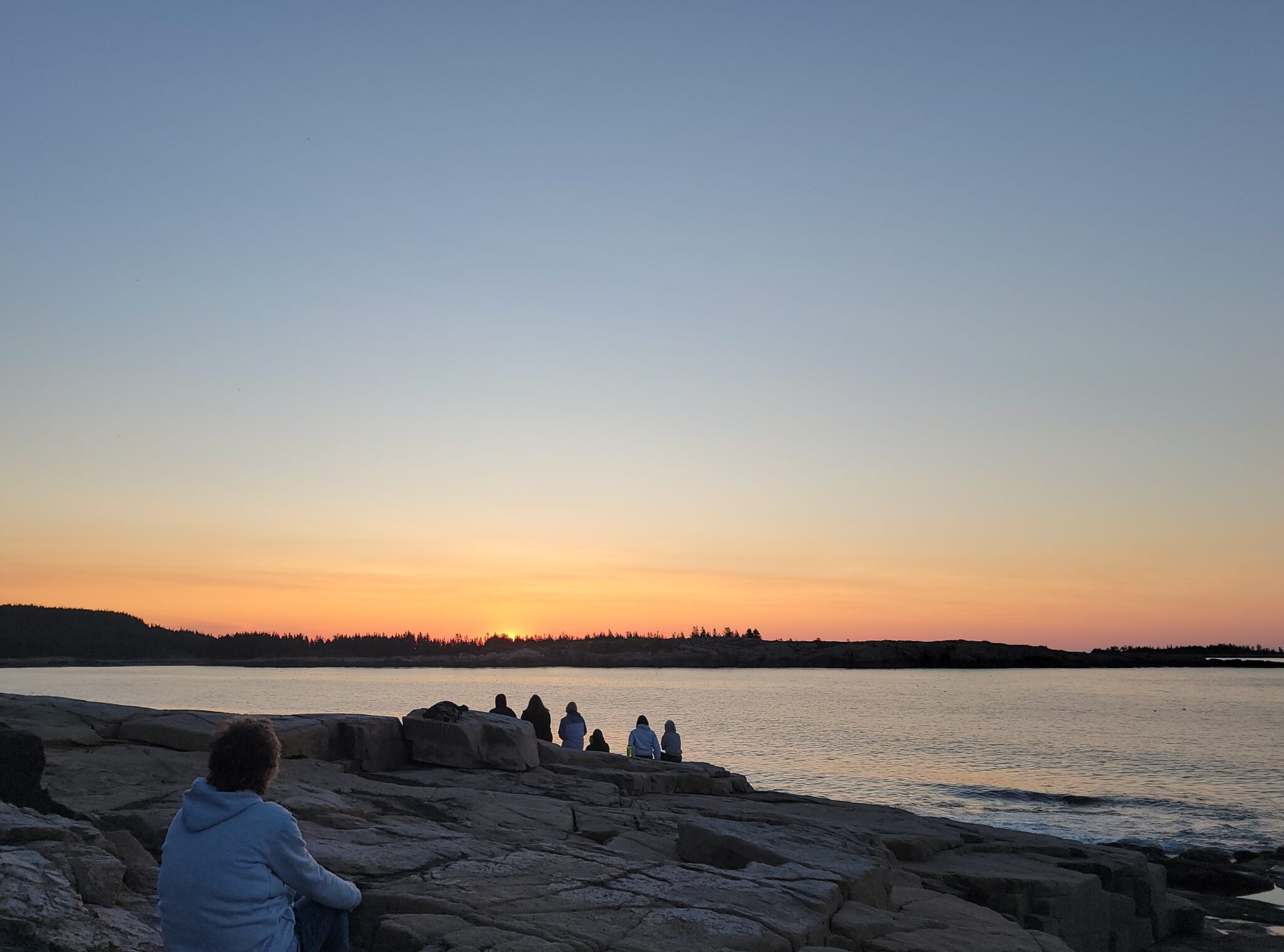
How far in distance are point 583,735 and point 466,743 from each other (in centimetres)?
474

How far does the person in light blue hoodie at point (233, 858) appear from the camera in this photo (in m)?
3.76

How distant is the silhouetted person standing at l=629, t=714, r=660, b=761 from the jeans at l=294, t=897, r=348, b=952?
1334 cm

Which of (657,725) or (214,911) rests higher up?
(214,911)

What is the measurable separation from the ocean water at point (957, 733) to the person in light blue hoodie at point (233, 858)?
21824 millimetres

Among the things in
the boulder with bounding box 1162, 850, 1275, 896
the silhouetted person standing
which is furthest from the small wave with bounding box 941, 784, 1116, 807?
the silhouetted person standing

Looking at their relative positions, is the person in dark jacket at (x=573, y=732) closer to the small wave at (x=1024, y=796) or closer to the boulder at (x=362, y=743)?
the boulder at (x=362, y=743)

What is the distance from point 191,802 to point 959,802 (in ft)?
85.8

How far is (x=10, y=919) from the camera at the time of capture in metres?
4.75

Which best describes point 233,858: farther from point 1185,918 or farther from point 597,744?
point 597,744

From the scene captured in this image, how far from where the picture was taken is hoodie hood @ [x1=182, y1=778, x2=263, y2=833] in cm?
376

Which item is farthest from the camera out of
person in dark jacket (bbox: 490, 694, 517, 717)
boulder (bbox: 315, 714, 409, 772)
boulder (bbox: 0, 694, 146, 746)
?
person in dark jacket (bbox: 490, 694, 517, 717)

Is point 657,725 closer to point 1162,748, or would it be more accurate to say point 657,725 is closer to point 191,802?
point 1162,748

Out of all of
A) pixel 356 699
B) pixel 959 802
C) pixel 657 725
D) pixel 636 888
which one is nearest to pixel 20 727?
pixel 636 888

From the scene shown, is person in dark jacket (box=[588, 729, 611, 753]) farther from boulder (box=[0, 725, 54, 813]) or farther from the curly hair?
the curly hair
